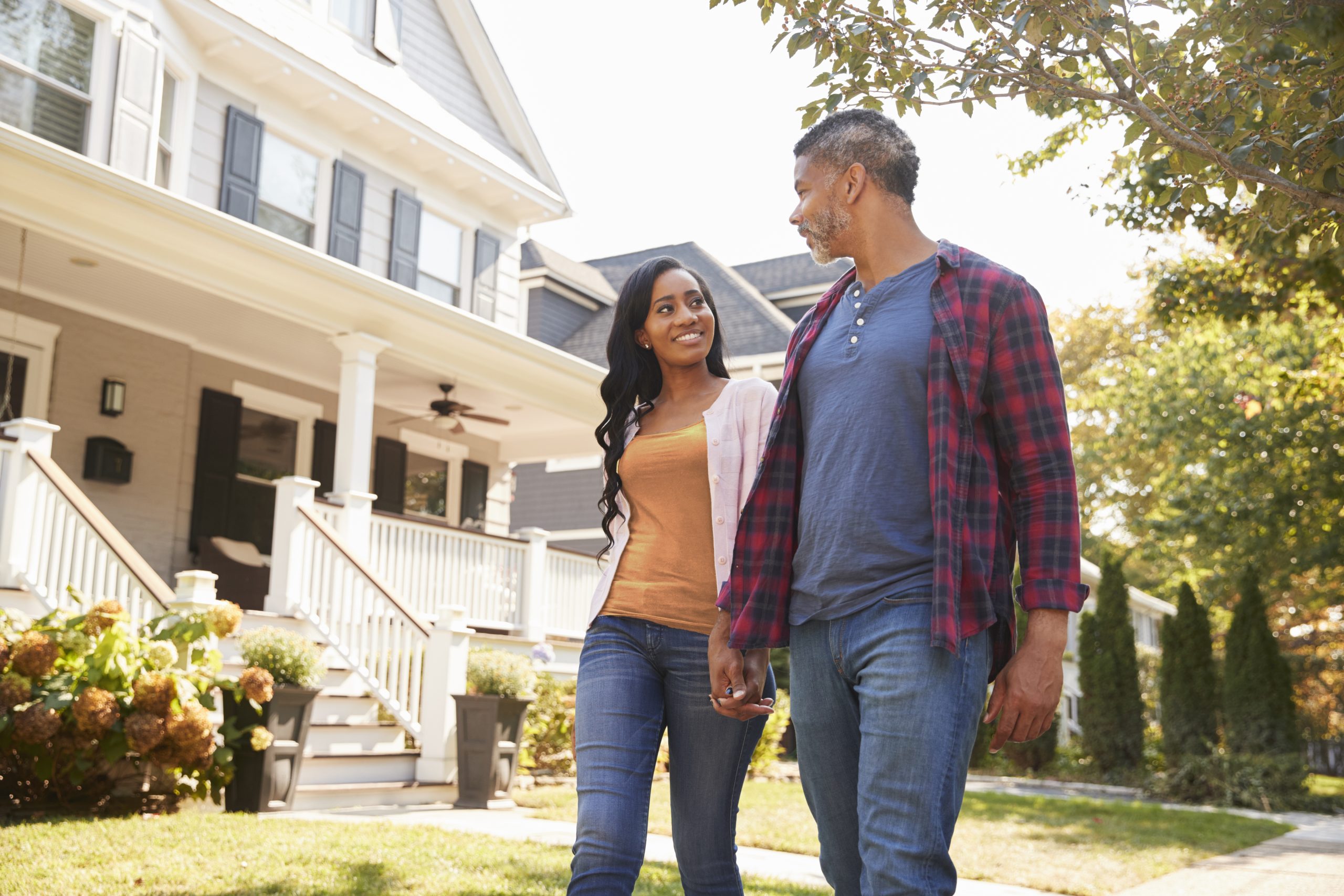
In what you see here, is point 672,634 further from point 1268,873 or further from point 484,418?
point 484,418

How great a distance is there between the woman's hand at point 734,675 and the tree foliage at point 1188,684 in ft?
43.9

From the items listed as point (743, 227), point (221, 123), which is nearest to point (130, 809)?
point (221, 123)

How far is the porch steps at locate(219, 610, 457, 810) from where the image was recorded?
778 centimetres

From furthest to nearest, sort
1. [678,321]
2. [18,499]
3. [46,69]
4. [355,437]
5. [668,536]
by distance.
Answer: [355,437] < [46,69] < [18,499] < [678,321] < [668,536]

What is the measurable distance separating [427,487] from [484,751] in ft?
22.6

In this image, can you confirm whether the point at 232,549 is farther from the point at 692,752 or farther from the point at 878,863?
the point at 878,863

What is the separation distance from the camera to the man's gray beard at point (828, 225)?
2.48 metres

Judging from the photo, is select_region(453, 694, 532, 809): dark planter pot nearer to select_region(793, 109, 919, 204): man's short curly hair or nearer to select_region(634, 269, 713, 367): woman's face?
select_region(634, 269, 713, 367): woman's face

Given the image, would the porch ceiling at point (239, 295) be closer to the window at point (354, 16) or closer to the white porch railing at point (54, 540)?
the white porch railing at point (54, 540)

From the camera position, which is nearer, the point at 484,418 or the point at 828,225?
the point at 828,225

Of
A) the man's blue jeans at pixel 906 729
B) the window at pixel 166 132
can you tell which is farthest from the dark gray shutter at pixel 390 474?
the man's blue jeans at pixel 906 729

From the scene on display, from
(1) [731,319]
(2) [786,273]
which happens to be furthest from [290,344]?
(2) [786,273]

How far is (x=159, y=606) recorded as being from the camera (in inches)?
288

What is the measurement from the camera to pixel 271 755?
689 centimetres
